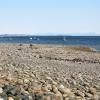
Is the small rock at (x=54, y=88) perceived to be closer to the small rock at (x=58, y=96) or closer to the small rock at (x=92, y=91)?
the small rock at (x=58, y=96)

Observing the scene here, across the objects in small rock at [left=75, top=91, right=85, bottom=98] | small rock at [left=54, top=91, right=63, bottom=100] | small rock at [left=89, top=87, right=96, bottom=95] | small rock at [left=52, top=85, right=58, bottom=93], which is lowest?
small rock at [left=89, top=87, right=96, bottom=95]

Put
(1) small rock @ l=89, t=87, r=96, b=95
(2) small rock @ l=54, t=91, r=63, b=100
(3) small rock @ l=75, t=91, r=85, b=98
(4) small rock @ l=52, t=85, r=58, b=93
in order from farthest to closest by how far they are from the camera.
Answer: (1) small rock @ l=89, t=87, r=96, b=95 → (3) small rock @ l=75, t=91, r=85, b=98 → (4) small rock @ l=52, t=85, r=58, b=93 → (2) small rock @ l=54, t=91, r=63, b=100

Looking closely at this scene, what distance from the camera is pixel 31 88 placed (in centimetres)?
1412

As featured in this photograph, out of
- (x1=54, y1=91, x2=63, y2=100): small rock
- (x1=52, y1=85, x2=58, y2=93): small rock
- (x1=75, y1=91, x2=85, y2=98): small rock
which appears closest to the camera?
(x1=54, y1=91, x2=63, y2=100): small rock

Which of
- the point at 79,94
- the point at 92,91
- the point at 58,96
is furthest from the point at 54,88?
the point at 92,91

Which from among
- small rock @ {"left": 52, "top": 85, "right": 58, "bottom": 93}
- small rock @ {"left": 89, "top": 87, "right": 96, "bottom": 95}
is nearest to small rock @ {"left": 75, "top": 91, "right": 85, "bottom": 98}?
small rock @ {"left": 89, "top": 87, "right": 96, "bottom": 95}

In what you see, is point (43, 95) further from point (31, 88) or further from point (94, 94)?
point (94, 94)

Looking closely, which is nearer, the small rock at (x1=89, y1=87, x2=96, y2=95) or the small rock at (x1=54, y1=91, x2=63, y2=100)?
the small rock at (x1=54, y1=91, x2=63, y2=100)

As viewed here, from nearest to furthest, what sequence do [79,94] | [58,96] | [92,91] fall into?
[58,96] < [79,94] < [92,91]

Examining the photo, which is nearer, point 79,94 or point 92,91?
point 79,94

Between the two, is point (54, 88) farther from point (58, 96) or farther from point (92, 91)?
point (92, 91)

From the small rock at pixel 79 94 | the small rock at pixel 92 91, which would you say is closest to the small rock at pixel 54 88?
the small rock at pixel 79 94

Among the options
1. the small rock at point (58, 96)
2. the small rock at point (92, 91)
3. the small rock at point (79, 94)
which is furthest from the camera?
the small rock at point (92, 91)

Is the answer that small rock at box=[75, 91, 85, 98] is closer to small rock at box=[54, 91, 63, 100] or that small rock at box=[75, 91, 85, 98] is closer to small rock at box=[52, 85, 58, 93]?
small rock at box=[52, 85, 58, 93]
